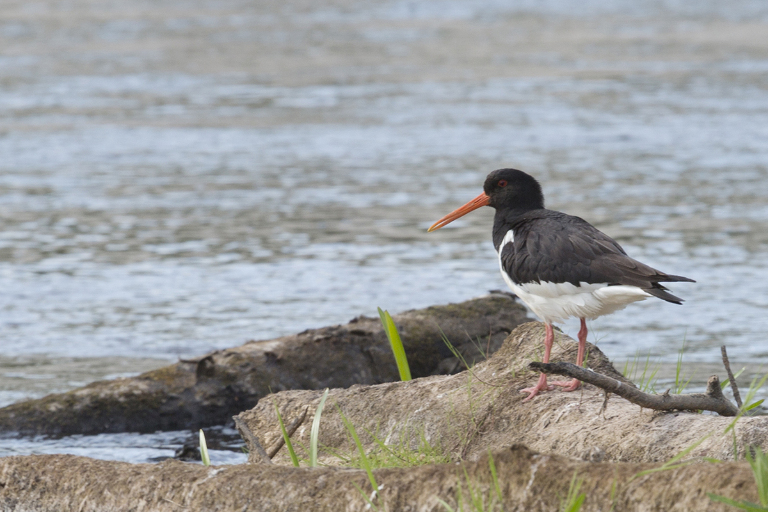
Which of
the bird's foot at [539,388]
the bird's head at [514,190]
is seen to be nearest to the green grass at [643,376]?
the bird's foot at [539,388]

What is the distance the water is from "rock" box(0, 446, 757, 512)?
2.33 metres

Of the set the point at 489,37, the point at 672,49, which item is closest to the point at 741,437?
the point at 672,49

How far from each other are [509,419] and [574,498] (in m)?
1.72

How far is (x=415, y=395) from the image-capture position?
17.9 feet

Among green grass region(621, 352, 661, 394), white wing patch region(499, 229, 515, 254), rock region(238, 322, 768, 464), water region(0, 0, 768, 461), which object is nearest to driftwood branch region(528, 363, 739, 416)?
rock region(238, 322, 768, 464)

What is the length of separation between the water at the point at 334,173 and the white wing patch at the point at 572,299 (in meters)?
2.81

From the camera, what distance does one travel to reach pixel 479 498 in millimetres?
3490

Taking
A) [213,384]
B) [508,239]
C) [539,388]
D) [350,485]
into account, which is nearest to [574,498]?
[350,485]

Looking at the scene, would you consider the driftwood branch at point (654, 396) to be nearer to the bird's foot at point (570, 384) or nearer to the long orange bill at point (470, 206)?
the bird's foot at point (570, 384)

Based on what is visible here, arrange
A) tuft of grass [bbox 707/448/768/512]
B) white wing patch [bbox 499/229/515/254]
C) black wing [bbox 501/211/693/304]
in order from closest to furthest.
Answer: tuft of grass [bbox 707/448/768/512], black wing [bbox 501/211/693/304], white wing patch [bbox 499/229/515/254]

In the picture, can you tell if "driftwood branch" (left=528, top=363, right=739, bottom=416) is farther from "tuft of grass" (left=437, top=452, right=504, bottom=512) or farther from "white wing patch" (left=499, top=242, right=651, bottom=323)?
"white wing patch" (left=499, top=242, right=651, bottom=323)

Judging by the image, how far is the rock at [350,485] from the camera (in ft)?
10.9

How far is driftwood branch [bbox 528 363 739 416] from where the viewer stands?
3.85m

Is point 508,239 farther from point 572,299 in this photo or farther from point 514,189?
point 572,299
